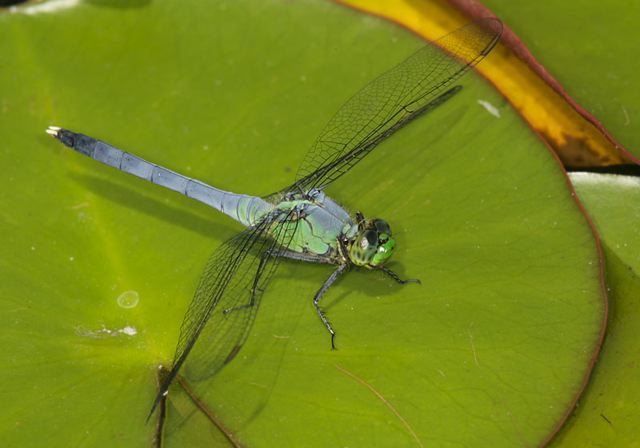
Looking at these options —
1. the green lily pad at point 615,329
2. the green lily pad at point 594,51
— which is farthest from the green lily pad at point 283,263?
the green lily pad at point 594,51

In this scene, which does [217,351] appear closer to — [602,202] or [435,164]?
[435,164]

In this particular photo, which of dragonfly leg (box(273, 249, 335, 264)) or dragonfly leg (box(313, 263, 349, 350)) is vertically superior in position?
dragonfly leg (box(273, 249, 335, 264))

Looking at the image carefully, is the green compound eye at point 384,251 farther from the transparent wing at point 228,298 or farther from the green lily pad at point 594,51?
the green lily pad at point 594,51

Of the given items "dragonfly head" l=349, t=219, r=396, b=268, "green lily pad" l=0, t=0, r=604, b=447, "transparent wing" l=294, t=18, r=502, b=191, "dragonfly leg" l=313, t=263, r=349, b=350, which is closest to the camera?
"green lily pad" l=0, t=0, r=604, b=447

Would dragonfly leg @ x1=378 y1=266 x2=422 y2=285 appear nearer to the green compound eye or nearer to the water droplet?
the green compound eye

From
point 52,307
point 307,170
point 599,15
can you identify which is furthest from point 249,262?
point 599,15

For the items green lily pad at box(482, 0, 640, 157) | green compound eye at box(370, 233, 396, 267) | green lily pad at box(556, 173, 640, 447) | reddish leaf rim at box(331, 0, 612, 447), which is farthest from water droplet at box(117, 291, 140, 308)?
green lily pad at box(482, 0, 640, 157)

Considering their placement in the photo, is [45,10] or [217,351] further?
[45,10]
